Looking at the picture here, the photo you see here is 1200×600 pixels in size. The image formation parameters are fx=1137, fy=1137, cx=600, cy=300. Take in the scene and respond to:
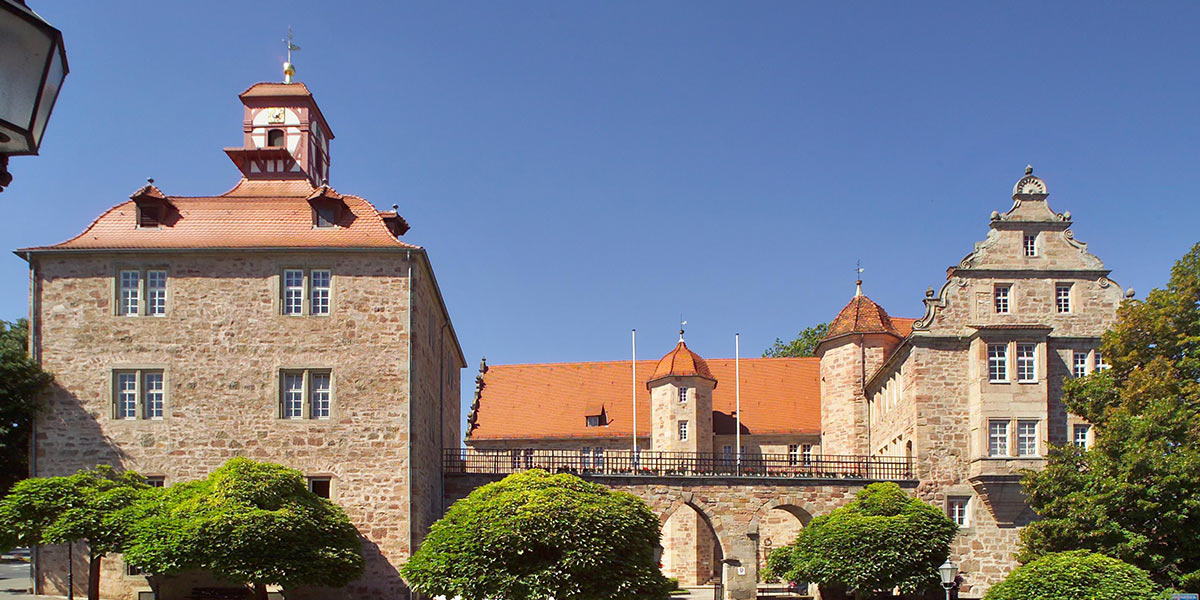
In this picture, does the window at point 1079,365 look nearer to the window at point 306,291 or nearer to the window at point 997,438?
the window at point 997,438

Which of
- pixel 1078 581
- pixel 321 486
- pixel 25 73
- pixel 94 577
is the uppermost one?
pixel 25 73

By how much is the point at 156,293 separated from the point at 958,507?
990 inches

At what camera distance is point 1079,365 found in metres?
36.5

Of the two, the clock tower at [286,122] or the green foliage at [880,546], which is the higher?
the clock tower at [286,122]

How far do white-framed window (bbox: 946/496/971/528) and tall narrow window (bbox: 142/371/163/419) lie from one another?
78.8ft

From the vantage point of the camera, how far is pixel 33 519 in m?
26.3

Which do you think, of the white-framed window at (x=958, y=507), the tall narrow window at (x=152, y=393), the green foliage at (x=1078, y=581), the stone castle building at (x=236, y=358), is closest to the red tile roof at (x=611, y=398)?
the white-framed window at (x=958, y=507)

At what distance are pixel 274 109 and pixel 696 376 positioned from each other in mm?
21394

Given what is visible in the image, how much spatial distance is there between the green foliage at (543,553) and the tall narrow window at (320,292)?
785 centimetres

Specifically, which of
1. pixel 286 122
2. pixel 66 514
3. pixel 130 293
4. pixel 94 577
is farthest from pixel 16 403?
pixel 286 122

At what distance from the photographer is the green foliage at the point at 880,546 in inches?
1235

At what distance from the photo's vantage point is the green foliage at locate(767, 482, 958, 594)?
31.4 m

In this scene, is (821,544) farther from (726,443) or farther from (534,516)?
(726,443)

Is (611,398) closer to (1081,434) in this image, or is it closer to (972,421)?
(972,421)
